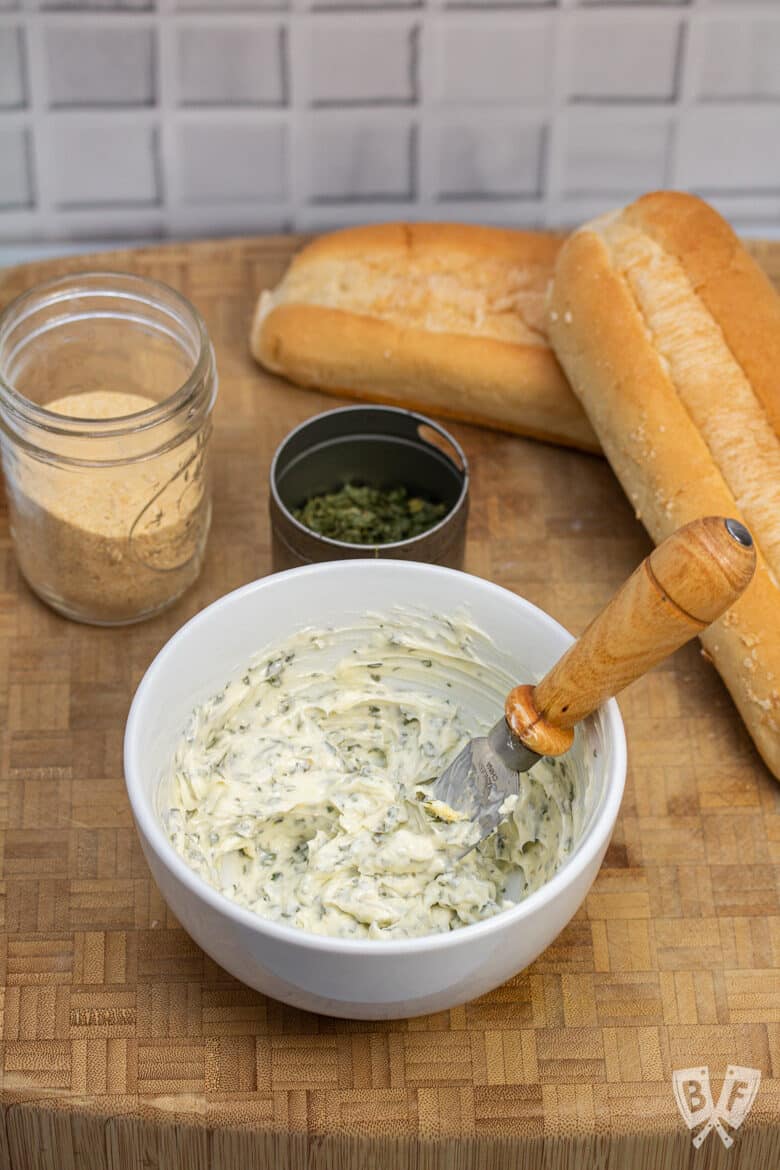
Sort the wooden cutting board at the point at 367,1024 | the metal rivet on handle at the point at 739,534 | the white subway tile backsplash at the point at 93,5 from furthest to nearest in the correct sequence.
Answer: the white subway tile backsplash at the point at 93,5
the wooden cutting board at the point at 367,1024
the metal rivet on handle at the point at 739,534

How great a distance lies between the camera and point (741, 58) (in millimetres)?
1715

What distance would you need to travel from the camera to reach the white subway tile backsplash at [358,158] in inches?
68.8

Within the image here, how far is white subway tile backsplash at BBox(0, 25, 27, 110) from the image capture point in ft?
5.38

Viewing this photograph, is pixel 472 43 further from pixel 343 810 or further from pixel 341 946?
pixel 341 946

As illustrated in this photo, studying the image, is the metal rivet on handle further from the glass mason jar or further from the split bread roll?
the glass mason jar

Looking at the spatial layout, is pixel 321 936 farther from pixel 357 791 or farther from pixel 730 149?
pixel 730 149

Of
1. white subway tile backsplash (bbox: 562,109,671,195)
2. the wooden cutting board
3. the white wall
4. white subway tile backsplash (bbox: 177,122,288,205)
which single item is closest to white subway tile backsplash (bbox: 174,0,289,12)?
the white wall

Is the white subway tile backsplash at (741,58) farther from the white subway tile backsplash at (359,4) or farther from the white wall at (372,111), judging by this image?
the white subway tile backsplash at (359,4)

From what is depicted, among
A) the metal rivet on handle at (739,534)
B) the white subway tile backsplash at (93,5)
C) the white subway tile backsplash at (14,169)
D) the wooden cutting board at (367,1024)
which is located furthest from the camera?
the white subway tile backsplash at (14,169)

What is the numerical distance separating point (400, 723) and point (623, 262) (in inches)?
22.0

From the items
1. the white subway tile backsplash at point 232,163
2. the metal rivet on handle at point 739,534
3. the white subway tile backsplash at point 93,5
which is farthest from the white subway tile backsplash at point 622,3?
the metal rivet on handle at point 739,534

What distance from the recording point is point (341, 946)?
1.04 meters

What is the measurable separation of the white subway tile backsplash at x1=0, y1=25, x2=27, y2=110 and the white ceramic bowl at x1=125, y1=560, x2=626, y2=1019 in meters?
0.77

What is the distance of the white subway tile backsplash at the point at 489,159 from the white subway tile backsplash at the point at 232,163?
200mm
